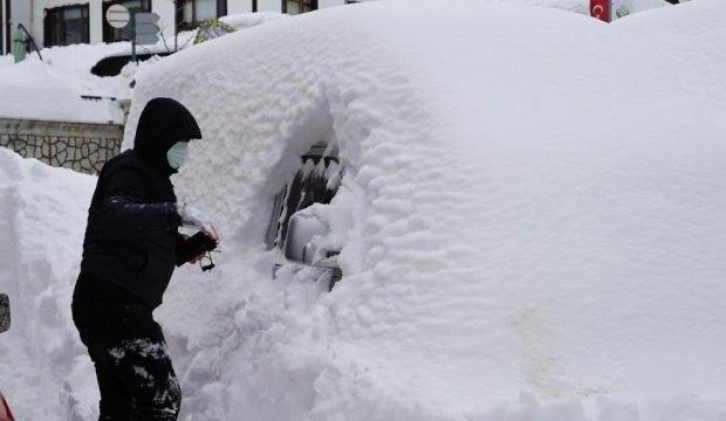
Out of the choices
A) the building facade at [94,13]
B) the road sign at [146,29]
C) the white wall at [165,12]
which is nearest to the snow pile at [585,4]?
the road sign at [146,29]

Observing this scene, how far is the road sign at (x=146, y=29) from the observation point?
19.2 metres

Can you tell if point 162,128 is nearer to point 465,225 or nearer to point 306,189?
point 306,189

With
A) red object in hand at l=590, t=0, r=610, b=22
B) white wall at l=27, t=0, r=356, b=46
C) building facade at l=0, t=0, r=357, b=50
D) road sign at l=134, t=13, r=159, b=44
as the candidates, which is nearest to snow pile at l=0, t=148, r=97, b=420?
red object in hand at l=590, t=0, r=610, b=22

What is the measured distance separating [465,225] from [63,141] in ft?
50.0

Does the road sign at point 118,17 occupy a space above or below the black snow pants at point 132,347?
above

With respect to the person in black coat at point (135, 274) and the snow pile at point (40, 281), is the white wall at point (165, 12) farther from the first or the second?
the person in black coat at point (135, 274)

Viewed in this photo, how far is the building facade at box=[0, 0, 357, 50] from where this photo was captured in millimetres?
25516

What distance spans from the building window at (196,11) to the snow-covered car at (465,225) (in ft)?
73.3

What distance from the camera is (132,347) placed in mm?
3309

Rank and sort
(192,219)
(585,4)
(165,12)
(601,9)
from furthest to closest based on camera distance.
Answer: (165,12), (585,4), (601,9), (192,219)

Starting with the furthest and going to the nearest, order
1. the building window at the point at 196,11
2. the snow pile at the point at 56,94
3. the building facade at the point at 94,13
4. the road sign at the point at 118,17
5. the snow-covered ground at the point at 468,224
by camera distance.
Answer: the building window at the point at 196,11 → the building facade at the point at 94,13 → the road sign at the point at 118,17 → the snow pile at the point at 56,94 → the snow-covered ground at the point at 468,224

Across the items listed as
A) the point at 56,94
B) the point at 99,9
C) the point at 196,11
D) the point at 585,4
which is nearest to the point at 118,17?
the point at 56,94

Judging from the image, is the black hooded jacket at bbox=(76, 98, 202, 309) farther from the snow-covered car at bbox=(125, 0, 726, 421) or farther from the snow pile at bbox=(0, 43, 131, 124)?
the snow pile at bbox=(0, 43, 131, 124)

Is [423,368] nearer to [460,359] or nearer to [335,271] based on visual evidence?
[460,359]
